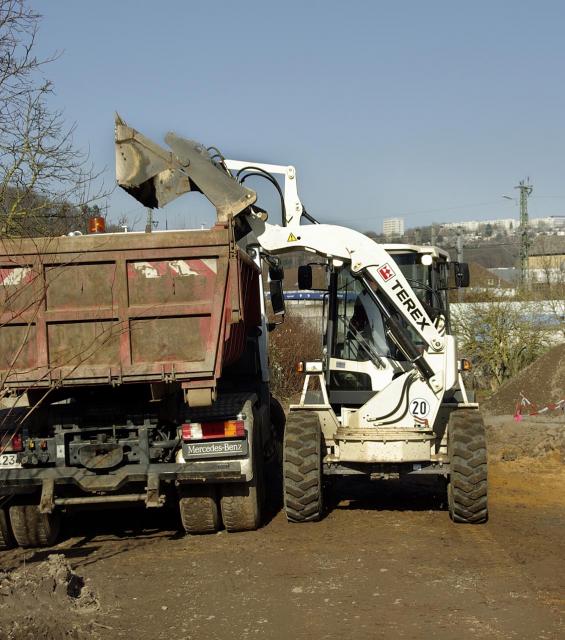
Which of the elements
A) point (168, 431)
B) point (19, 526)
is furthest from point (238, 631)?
point (19, 526)

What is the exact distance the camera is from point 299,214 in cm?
955

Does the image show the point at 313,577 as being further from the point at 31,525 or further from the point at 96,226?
the point at 96,226

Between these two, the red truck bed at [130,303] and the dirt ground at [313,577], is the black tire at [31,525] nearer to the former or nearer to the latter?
the dirt ground at [313,577]

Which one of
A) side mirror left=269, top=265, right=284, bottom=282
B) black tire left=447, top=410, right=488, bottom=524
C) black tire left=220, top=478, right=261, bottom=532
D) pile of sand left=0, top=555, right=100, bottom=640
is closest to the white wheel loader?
black tire left=447, top=410, right=488, bottom=524

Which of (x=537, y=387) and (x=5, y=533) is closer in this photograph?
(x=5, y=533)

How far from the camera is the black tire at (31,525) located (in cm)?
858

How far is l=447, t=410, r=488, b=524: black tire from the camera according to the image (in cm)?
866

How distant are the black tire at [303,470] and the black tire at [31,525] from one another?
233cm

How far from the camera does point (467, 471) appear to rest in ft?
→ 28.4

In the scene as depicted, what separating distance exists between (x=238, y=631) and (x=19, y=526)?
139 inches

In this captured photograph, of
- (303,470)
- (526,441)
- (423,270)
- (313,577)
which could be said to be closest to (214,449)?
(303,470)

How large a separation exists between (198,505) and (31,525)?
1.61 metres

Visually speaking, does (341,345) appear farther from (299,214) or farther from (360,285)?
(299,214)

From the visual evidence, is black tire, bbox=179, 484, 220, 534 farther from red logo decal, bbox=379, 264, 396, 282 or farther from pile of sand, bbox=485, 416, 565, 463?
pile of sand, bbox=485, 416, 565, 463
